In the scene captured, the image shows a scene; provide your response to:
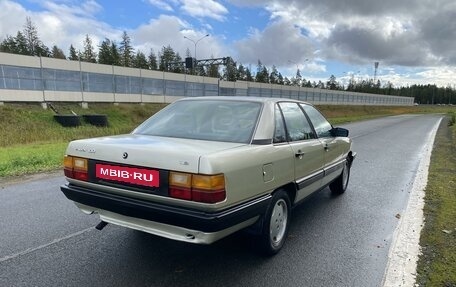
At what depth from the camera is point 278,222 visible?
383 centimetres

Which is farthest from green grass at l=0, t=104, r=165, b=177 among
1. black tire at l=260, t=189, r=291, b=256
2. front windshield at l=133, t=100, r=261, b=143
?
black tire at l=260, t=189, r=291, b=256

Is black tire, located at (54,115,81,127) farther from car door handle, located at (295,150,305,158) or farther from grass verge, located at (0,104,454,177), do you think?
car door handle, located at (295,150,305,158)

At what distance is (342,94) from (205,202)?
8555 centimetres

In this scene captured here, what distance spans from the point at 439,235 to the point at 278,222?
2.19 m

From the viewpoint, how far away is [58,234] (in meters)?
4.20

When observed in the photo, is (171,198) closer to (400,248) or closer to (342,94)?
(400,248)

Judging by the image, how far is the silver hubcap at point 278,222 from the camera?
371 cm

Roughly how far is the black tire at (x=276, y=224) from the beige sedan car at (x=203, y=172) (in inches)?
0.4

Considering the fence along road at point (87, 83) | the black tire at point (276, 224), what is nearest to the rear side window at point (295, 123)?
the black tire at point (276, 224)

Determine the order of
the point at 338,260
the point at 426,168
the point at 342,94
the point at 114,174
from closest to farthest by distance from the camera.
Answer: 1. the point at 114,174
2. the point at 338,260
3. the point at 426,168
4. the point at 342,94

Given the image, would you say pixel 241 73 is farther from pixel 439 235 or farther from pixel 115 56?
pixel 439 235

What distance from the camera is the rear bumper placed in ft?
9.46

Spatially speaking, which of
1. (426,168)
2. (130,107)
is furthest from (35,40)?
(426,168)

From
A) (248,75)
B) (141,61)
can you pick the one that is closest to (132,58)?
(141,61)
